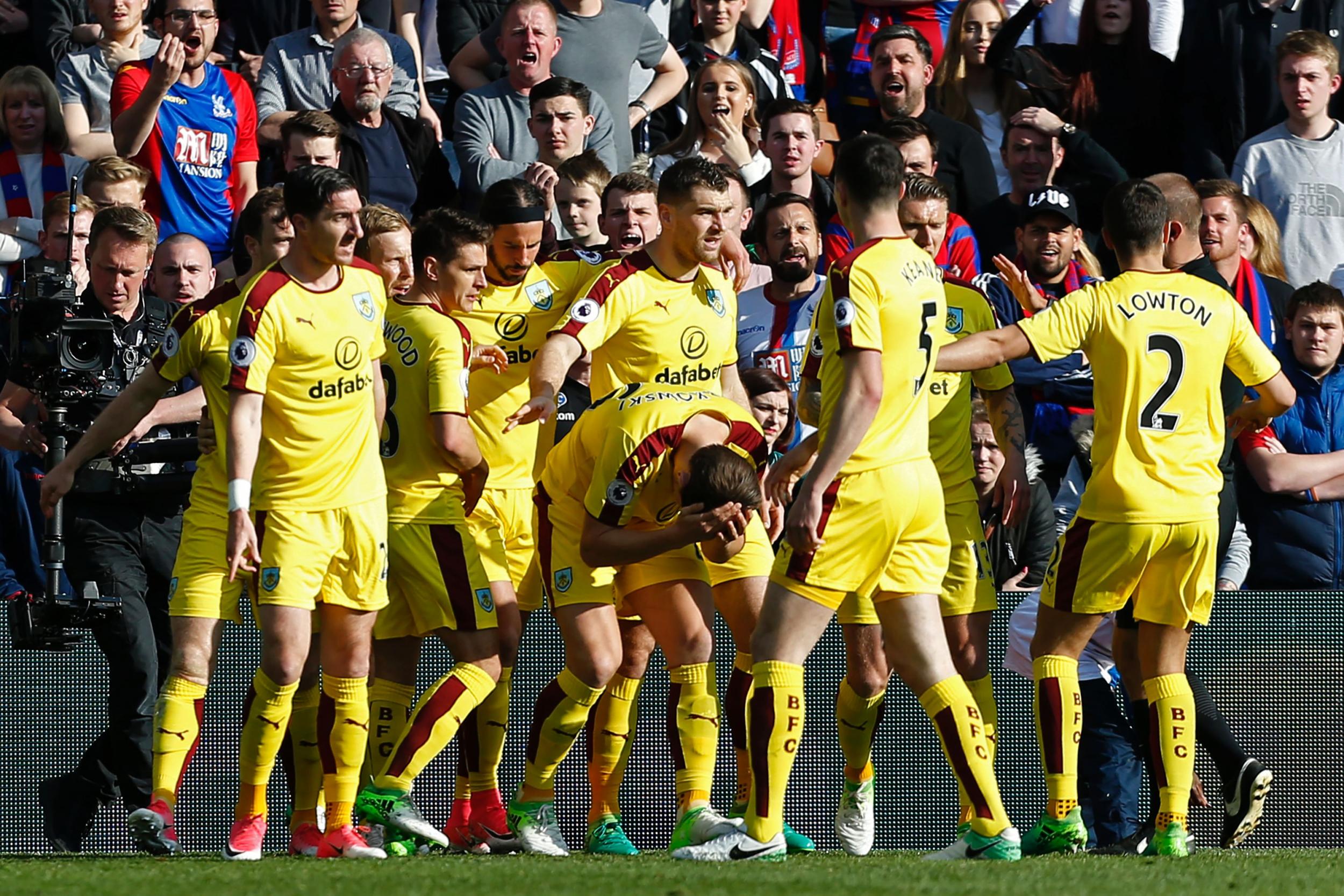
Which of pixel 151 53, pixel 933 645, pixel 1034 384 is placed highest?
pixel 151 53

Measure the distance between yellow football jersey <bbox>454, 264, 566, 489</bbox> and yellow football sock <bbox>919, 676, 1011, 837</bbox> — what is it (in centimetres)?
226

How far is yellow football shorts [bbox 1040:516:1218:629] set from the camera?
7047mm

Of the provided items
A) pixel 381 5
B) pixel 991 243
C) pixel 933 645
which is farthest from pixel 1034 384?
pixel 381 5

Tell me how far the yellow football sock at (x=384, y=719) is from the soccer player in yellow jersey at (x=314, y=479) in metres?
0.59

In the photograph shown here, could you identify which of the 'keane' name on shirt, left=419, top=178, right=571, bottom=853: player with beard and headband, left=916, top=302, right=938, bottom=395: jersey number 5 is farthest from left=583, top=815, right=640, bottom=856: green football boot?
the 'keane' name on shirt

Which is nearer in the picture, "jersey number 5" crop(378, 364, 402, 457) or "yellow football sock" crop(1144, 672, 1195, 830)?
"yellow football sock" crop(1144, 672, 1195, 830)

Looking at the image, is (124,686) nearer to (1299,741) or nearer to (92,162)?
(92,162)

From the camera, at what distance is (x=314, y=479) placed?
713cm

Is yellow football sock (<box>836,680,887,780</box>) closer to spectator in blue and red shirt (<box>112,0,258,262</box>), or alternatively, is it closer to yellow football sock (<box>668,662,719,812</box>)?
yellow football sock (<box>668,662,719,812</box>)

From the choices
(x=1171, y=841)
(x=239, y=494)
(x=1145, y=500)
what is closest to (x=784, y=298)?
(x=1145, y=500)

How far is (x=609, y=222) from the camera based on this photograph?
968 cm

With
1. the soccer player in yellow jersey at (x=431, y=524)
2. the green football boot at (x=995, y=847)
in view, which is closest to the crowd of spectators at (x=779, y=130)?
the soccer player in yellow jersey at (x=431, y=524)

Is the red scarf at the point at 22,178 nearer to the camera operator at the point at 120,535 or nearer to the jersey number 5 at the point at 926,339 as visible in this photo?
the camera operator at the point at 120,535

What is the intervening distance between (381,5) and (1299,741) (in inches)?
300
